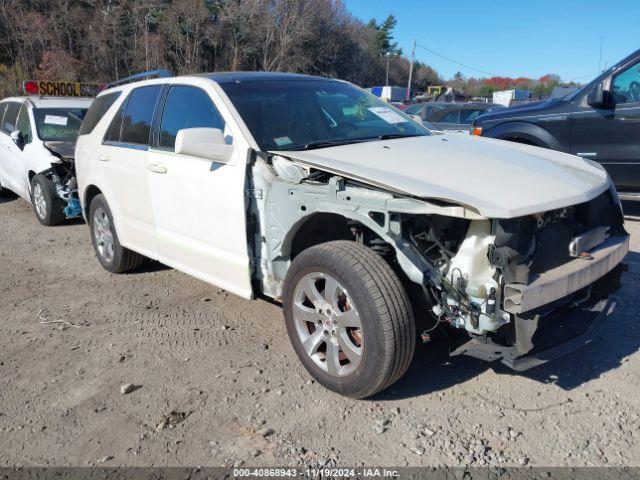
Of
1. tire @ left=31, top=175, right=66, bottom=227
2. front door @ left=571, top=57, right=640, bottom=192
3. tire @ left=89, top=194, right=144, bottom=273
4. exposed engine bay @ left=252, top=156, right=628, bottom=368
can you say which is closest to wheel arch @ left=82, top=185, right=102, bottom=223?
tire @ left=89, top=194, right=144, bottom=273

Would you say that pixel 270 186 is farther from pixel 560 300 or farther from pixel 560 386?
pixel 560 386

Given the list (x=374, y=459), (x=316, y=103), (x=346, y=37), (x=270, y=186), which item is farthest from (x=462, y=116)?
(x=346, y=37)

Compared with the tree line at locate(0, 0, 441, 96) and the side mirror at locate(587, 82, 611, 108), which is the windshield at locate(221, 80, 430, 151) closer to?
the side mirror at locate(587, 82, 611, 108)

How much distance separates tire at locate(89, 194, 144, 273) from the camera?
5.14 m

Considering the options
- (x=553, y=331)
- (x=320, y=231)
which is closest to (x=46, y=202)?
(x=320, y=231)

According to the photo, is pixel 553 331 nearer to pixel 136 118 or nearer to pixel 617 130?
pixel 136 118

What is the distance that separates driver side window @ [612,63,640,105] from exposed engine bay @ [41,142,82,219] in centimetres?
698

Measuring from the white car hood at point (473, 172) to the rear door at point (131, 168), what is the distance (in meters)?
1.67

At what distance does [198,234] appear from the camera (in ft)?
12.9

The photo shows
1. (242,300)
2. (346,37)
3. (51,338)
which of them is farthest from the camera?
(346,37)

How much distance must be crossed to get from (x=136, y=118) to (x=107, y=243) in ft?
4.58

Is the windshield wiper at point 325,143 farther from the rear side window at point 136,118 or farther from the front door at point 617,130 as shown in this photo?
the front door at point 617,130

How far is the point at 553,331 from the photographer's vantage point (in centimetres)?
296

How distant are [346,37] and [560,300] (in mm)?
46839
